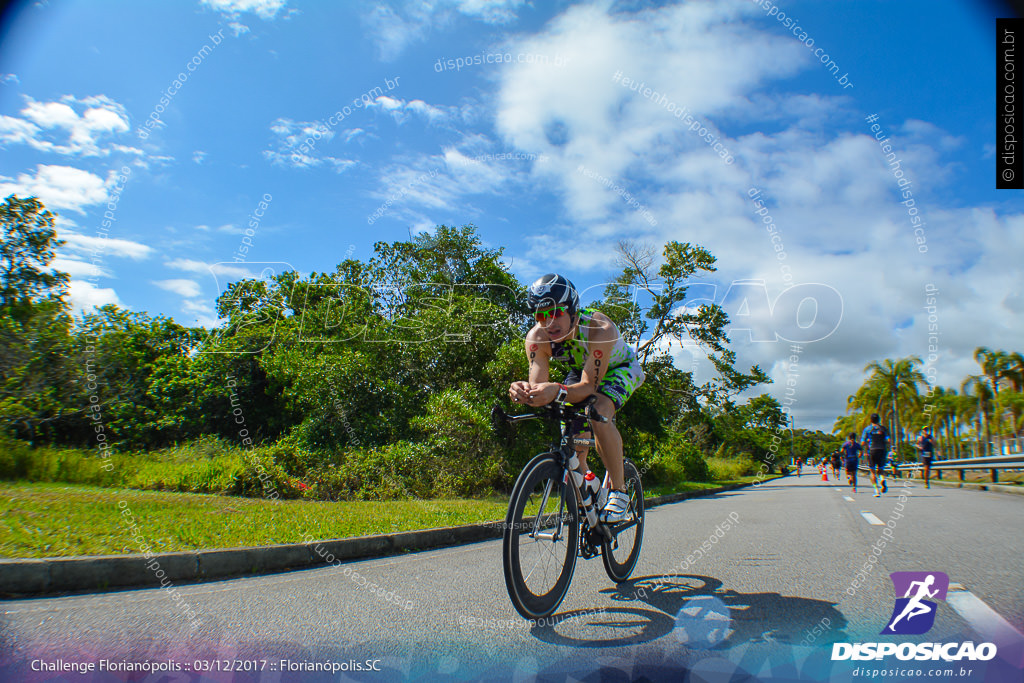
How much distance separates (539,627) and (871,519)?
670 centimetres

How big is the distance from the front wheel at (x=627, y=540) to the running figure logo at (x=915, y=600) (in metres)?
1.57

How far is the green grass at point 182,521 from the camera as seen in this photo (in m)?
4.37

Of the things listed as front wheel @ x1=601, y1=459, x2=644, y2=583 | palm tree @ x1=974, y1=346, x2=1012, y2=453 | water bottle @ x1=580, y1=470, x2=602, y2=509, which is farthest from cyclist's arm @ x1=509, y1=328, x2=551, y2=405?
palm tree @ x1=974, y1=346, x2=1012, y2=453

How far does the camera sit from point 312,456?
13.5 m

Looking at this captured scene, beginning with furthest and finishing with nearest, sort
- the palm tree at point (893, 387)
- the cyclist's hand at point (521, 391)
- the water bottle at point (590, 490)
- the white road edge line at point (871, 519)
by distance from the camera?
the palm tree at point (893, 387) → the white road edge line at point (871, 519) → the water bottle at point (590, 490) → the cyclist's hand at point (521, 391)

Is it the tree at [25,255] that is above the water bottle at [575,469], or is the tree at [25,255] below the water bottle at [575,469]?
above

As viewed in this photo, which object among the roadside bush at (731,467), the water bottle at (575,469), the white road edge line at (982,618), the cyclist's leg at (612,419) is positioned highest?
the cyclist's leg at (612,419)

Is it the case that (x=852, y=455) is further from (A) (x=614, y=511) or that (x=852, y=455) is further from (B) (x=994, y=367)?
(B) (x=994, y=367)

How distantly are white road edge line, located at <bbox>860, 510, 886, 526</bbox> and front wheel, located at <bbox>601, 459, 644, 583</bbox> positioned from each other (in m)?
4.43

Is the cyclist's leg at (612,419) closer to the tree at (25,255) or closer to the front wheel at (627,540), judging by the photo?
the front wheel at (627,540)

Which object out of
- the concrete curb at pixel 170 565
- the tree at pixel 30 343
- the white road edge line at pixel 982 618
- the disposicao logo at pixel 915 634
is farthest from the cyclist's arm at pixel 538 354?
the tree at pixel 30 343

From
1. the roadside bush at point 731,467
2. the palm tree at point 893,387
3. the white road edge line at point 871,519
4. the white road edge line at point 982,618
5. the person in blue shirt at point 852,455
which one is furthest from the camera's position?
the palm tree at point 893,387

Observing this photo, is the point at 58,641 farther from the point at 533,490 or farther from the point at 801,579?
the point at 801,579

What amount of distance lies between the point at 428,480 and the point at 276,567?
7288mm
